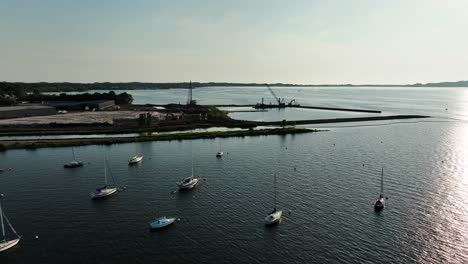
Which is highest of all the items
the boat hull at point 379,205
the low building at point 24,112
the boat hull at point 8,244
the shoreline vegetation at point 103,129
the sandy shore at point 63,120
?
the low building at point 24,112

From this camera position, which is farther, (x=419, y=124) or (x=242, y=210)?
(x=419, y=124)

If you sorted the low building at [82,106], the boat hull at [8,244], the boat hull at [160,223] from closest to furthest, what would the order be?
the boat hull at [8,244] → the boat hull at [160,223] → the low building at [82,106]

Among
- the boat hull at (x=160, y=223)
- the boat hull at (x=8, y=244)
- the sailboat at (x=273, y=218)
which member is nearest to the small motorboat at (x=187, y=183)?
the boat hull at (x=160, y=223)

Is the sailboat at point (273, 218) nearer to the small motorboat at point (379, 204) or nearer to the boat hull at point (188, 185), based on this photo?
the small motorboat at point (379, 204)

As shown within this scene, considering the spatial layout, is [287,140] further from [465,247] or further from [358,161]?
[465,247]

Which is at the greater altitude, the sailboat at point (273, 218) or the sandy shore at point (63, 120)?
the sandy shore at point (63, 120)

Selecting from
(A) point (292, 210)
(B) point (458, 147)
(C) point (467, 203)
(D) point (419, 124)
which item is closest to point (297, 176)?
(A) point (292, 210)

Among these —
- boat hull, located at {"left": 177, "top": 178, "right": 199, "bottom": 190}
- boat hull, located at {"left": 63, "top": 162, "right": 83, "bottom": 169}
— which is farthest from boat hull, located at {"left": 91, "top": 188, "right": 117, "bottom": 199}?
boat hull, located at {"left": 63, "top": 162, "right": 83, "bottom": 169}
